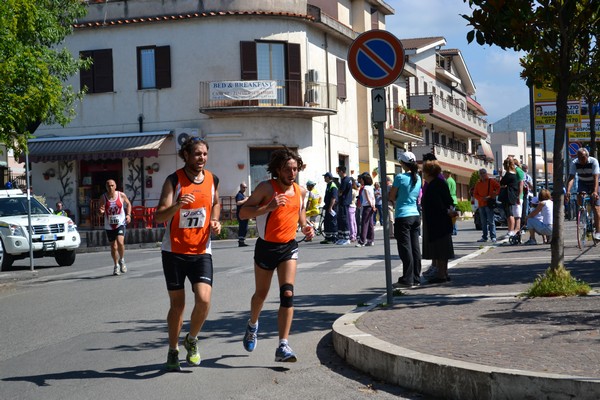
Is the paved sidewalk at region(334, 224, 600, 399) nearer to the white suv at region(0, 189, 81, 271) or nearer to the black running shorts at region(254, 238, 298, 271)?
the black running shorts at region(254, 238, 298, 271)

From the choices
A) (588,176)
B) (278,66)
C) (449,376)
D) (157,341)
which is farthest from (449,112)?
(449,376)

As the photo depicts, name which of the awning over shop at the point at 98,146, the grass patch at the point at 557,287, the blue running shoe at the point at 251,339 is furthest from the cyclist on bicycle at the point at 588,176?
the awning over shop at the point at 98,146

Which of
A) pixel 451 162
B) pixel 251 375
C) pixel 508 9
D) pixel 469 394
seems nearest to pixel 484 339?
pixel 469 394

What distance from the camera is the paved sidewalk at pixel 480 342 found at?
19.7ft

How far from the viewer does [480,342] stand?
7.40m

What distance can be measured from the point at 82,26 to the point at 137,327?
31954 mm

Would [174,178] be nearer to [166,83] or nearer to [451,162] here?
[166,83]

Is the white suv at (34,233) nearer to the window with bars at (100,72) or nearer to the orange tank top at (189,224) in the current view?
the orange tank top at (189,224)

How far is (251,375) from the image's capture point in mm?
7426

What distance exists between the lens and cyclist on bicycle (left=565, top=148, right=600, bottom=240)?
665 inches

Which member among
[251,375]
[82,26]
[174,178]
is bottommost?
[251,375]

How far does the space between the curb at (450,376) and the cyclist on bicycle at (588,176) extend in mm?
10062

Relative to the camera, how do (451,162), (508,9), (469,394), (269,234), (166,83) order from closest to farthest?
1. (469,394)
2. (269,234)
3. (508,9)
4. (166,83)
5. (451,162)

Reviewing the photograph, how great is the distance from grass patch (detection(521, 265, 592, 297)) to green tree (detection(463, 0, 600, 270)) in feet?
0.44
